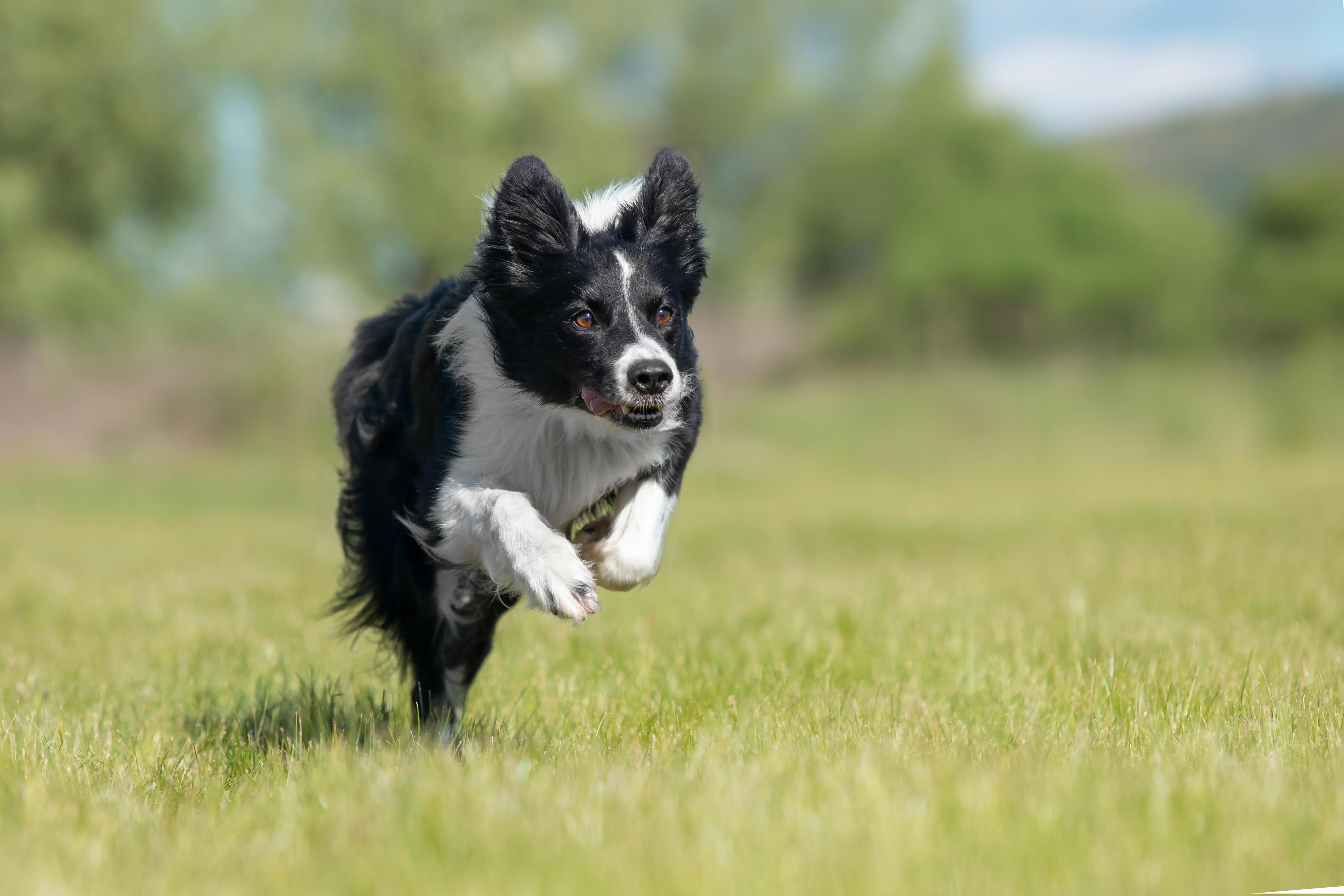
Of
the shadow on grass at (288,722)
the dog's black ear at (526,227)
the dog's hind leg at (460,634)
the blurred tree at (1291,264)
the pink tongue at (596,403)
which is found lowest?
the shadow on grass at (288,722)

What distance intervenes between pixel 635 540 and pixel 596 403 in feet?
1.73

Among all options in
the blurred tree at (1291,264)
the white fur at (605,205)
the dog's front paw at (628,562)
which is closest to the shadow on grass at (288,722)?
the dog's front paw at (628,562)

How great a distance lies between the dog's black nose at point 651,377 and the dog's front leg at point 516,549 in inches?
21.6

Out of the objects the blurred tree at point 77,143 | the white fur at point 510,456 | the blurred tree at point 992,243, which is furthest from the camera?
the blurred tree at point 992,243

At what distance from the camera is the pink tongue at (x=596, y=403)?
425cm

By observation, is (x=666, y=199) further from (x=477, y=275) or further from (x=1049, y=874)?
(x=1049, y=874)

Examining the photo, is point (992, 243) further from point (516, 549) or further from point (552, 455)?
point (516, 549)

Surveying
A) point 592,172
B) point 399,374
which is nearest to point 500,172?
point 592,172

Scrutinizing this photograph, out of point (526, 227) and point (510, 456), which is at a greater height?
point (526, 227)

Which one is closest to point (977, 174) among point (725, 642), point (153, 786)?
point (725, 642)

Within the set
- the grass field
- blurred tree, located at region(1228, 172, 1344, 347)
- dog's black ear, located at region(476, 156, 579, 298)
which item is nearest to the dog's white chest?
dog's black ear, located at region(476, 156, 579, 298)

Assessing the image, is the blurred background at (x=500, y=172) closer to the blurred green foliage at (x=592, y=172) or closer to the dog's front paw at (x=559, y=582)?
the blurred green foliage at (x=592, y=172)

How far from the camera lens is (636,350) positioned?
4.20m

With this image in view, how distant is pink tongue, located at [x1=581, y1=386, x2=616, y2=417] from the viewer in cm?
425
